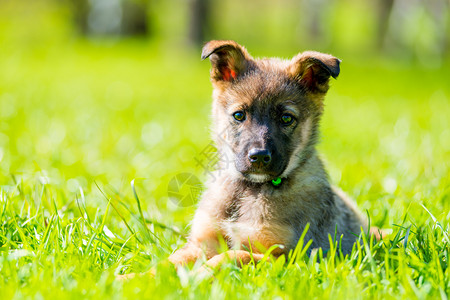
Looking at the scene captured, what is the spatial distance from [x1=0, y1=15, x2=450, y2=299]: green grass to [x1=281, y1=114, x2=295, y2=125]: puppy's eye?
0.98 meters

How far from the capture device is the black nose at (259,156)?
325cm

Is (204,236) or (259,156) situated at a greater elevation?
(259,156)

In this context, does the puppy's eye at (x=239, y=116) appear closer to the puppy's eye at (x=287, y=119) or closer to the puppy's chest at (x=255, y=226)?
the puppy's eye at (x=287, y=119)

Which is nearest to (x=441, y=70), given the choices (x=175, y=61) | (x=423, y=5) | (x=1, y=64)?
(x=423, y=5)

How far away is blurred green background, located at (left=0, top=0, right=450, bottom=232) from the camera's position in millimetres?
4664

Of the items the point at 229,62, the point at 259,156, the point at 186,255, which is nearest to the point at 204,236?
the point at 186,255

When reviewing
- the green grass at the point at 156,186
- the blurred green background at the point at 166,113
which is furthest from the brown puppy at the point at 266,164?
the blurred green background at the point at 166,113

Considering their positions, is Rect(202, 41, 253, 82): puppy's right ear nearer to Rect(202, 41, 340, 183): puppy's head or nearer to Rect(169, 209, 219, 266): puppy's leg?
Rect(202, 41, 340, 183): puppy's head

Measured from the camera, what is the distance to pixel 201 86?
1205cm

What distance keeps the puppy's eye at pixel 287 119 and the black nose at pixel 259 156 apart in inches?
14.7

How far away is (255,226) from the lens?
3230mm

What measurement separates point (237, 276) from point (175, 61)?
46.7ft

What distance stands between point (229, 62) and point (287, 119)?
66cm

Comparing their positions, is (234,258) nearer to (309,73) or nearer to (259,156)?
(259,156)
